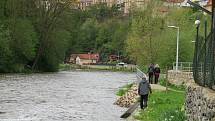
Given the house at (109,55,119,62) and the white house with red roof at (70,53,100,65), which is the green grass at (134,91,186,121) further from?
the white house with red roof at (70,53,100,65)

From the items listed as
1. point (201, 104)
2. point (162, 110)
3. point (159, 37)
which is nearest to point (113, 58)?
point (159, 37)

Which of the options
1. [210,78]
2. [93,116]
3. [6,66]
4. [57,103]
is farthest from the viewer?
[6,66]

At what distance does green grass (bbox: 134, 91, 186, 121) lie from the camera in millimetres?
19403

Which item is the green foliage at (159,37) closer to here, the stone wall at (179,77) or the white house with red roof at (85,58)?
the stone wall at (179,77)

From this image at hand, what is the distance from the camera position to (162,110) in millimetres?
25672

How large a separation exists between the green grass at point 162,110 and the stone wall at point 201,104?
216 centimetres

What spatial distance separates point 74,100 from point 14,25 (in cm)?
5100

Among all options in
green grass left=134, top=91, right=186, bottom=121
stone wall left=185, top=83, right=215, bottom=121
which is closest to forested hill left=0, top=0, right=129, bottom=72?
green grass left=134, top=91, right=186, bottom=121

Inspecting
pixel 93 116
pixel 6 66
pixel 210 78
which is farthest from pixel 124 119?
pixel 6 66

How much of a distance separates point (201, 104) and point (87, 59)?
15317cm

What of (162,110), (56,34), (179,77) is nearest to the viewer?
(162,110)

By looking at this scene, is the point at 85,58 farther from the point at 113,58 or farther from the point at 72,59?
the point at 113,58

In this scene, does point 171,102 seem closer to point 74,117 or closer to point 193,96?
point 74,117

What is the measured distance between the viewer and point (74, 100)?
3781 cm
